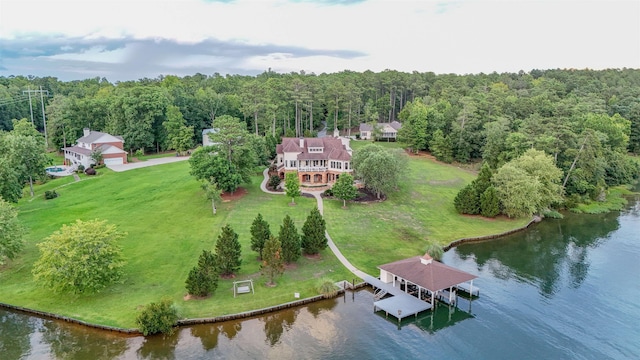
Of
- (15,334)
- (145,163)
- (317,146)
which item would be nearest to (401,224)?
(317,146)

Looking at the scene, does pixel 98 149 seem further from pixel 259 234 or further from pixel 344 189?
pixel 259 234

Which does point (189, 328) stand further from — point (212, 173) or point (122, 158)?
point (122, 158)

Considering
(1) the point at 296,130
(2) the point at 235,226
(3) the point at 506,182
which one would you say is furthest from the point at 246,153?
→ (1) the point at 296,130

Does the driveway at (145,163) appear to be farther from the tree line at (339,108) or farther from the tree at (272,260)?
the tree at (272,260)

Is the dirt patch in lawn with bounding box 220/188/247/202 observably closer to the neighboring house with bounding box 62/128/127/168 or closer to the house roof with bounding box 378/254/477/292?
the house roof with bounding box 378/254/477/292

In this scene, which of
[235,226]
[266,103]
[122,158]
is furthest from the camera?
[266,103]

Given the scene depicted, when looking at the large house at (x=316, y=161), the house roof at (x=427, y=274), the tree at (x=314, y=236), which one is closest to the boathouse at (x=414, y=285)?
the house roof at (x=427, y=274)
